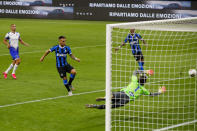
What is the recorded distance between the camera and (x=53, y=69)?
1972 centimetres

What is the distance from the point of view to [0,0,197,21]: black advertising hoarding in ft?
122

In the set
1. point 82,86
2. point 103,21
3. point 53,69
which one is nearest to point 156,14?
point 103,21

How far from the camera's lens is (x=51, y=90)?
15.4 metres

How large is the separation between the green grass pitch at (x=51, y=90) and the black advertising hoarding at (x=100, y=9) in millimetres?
8662

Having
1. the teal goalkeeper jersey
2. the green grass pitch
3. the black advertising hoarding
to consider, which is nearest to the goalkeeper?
the teal goalkeeper jersey

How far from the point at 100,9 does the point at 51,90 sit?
24.3m

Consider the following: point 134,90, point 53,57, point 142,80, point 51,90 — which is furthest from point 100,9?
point 134,90

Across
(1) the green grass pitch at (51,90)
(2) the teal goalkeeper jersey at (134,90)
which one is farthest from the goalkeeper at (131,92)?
(1) the green grass pitch at (51,90)

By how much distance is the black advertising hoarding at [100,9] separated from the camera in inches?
1462

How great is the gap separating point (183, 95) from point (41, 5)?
29.1 metres

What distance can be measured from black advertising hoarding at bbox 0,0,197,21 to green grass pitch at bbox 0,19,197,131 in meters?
8.66

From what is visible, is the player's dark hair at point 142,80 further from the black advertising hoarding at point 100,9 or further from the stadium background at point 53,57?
the black advertising hoarding at point 100,9

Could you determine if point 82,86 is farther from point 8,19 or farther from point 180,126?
point 8,19

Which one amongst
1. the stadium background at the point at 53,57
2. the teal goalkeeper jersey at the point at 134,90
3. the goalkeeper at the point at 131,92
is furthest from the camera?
the stadium background at the point at 53,57
